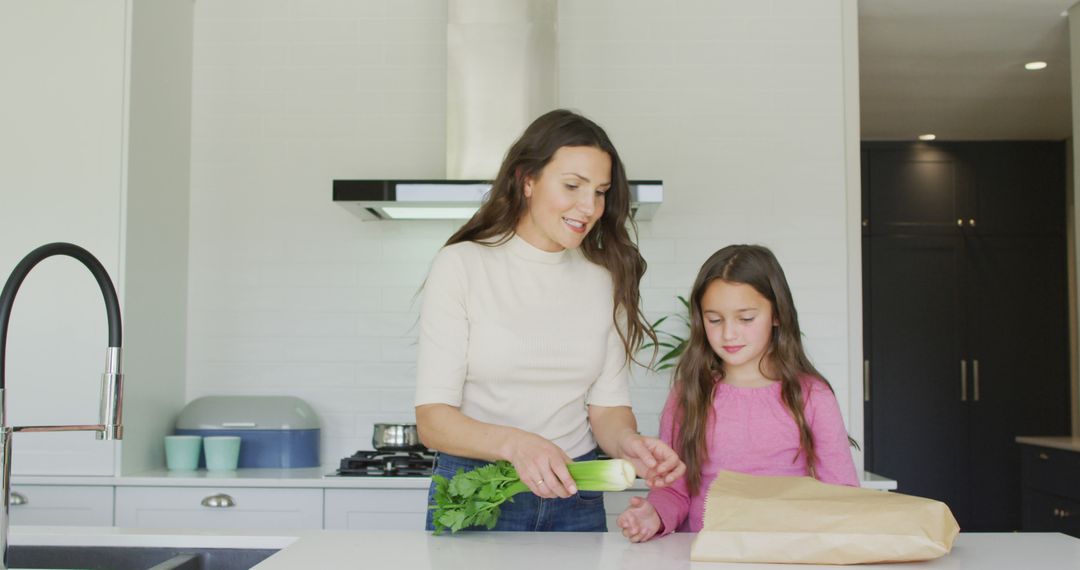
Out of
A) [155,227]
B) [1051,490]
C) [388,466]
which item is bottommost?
[1051,490]

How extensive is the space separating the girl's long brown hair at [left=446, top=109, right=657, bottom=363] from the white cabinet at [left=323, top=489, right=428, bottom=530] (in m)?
1.43

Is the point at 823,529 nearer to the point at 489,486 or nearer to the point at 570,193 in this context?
the point at 489,486

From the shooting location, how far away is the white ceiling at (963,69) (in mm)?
4211

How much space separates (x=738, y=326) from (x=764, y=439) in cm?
24

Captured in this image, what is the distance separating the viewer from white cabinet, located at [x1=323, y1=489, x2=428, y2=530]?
10.6ft

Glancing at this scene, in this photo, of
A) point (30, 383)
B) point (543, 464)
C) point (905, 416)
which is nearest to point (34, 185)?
point (30, 383)

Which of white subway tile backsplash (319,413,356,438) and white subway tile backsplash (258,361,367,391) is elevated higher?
white subway tile backsplash (258,361,367,391)

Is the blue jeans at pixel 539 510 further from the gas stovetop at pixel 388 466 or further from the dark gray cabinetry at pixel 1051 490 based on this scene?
the dark gray cabinetry at pixel 1051 490

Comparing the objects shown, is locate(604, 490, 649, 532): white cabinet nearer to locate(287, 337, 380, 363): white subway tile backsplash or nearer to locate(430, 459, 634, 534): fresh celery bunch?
locate(287, 337, 380, 363): white subway tile backsplash

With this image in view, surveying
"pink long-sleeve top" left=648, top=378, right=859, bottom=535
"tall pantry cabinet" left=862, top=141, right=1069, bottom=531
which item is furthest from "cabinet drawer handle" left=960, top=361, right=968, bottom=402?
"pink long-sleeve top" left=648, top=378, right=859, bottom=535

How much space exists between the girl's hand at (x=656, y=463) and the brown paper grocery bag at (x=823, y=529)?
0.17m

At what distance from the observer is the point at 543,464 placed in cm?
154

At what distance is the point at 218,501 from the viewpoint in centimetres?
322

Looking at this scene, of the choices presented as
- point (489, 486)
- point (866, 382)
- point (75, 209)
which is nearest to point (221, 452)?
point (75, 209)
